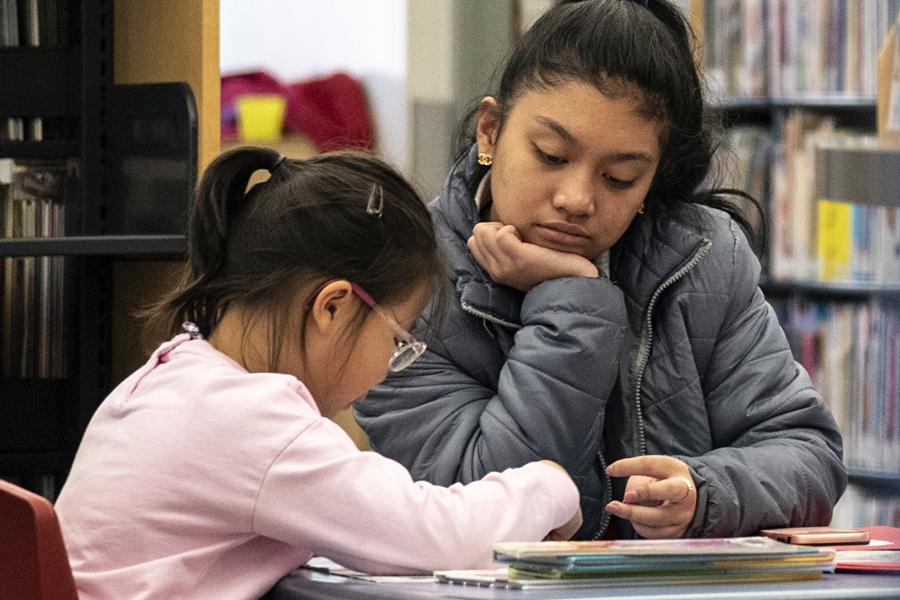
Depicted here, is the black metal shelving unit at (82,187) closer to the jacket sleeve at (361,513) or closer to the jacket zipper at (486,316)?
the jacket zipper at (486,316)

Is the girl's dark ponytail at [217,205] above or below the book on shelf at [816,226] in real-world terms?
above

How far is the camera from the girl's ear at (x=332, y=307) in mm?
1225

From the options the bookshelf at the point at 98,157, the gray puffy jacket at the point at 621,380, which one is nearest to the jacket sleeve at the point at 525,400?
the gray puffy jacket at the point at 621,380

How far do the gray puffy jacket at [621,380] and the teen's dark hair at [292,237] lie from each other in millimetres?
194

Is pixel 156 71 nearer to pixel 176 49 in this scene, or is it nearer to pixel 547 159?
pixel 176 49

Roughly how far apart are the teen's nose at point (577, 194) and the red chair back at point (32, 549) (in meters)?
0.66

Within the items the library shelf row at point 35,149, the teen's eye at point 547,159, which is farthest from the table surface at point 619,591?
the library shelf row at point 35,149

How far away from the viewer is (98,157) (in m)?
1.87

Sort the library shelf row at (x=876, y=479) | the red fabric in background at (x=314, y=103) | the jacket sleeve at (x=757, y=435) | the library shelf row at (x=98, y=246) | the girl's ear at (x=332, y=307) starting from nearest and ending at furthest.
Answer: the girl's ear at (x=332, y=307) → the jacket sleeve at (x=757, y=435) → the library shelf row at (x=98, y=246) → the library shelf row at (x=876, y=479) → the red fabric in background at (x=314, y=103)

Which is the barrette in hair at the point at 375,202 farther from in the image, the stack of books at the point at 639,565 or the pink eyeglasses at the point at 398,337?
the stack of books at the point at 639,565

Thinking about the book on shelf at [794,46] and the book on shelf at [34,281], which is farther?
the book on shelf at [794,46]

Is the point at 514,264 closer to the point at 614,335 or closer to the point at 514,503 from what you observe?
the point at 614,335

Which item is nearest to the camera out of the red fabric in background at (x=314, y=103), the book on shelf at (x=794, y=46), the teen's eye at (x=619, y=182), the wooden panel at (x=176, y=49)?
the teen's eye at (x=619, y=182)

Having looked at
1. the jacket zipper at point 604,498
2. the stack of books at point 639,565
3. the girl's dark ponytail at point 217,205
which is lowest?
the jacket zipper at point 604,498
